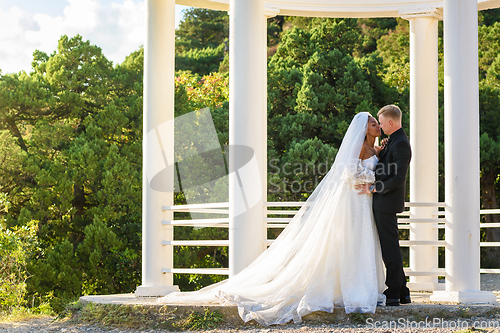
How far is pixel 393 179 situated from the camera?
6.79 metres

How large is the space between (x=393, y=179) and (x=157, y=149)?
12.9 feet

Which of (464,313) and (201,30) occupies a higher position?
(201,30)

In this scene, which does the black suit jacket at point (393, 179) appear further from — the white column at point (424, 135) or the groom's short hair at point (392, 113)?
the white column at point (424, 135)

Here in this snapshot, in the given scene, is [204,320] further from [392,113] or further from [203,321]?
[392,113]

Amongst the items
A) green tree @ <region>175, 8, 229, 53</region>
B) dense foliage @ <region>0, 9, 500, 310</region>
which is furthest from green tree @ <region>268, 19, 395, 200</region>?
green tree @ <region>175, 8, 229, 53</region>

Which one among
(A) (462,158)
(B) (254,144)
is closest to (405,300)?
(A) (462,158)

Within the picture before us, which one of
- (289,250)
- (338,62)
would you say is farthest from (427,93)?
(338,62)

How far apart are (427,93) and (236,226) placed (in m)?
4.96

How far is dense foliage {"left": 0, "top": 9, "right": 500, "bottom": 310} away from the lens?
17797 millimetres

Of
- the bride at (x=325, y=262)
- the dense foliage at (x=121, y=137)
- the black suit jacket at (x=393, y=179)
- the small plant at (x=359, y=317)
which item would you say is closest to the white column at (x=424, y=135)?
the black suit jacket at (x=393, y=179)

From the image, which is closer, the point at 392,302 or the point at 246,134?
the point at 392,302

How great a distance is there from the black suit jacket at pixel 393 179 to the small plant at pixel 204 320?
98.1 inches

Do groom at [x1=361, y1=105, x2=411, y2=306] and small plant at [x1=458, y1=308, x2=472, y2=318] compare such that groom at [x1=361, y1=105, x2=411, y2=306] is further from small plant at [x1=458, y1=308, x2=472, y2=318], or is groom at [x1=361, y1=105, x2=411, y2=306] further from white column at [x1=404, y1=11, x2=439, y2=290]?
white column at [x1=404, y1=11, x2=439, y2=290]

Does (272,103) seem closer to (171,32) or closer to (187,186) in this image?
(187,186)
